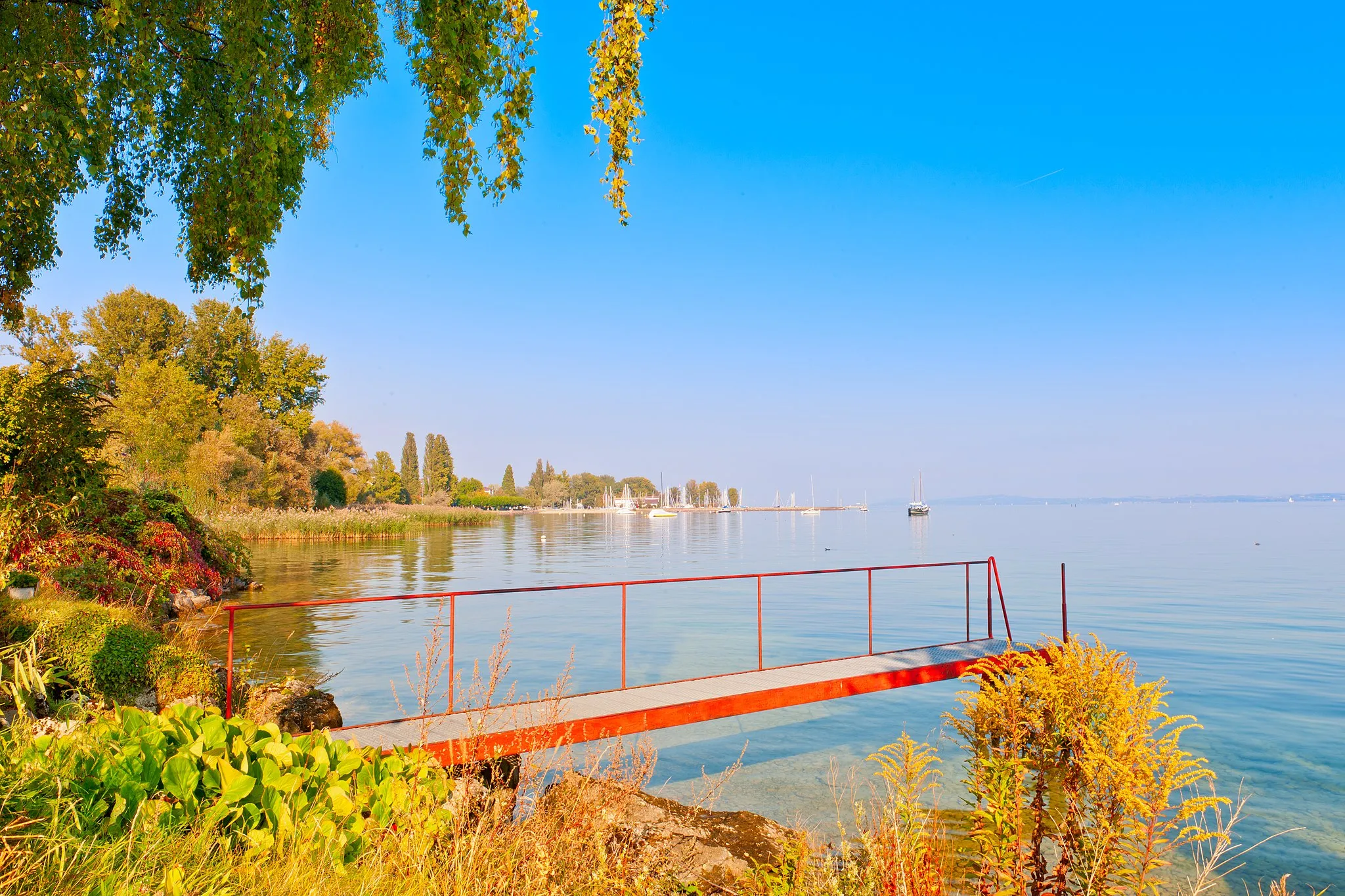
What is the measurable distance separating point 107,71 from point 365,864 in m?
7.44

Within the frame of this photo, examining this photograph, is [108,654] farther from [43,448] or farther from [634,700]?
[43,448]

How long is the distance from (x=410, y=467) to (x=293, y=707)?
118 metres


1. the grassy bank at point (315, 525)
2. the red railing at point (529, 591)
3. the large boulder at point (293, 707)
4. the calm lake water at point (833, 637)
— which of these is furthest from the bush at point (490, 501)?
the red railing at point (529, 591)

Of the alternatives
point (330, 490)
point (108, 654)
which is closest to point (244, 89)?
point (108, 654)

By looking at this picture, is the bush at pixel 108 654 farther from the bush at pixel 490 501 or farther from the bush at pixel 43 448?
the bush at pixel 490 501

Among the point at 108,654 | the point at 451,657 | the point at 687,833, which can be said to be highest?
the point at 451,657

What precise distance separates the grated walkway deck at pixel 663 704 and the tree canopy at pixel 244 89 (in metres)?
3.81

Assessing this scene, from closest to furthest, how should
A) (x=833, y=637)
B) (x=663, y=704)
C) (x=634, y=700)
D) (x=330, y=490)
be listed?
1. (x=663, y=704)
2. (x=634, y=700)
3. (x=833, y=637)
4. (x=330, y=490)

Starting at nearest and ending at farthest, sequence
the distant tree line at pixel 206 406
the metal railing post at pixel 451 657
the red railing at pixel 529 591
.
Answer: the metal railing post at pixel 451 657 < the red railing at pixel 529 591 < the distant tree line at pixel 206 406

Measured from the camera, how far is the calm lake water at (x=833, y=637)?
38.8 ft

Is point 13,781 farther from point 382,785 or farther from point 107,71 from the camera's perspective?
point 107,71

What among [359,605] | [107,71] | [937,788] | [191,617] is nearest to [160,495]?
[191,617]

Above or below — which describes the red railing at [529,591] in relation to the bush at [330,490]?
below

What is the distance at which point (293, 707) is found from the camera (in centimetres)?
1016
